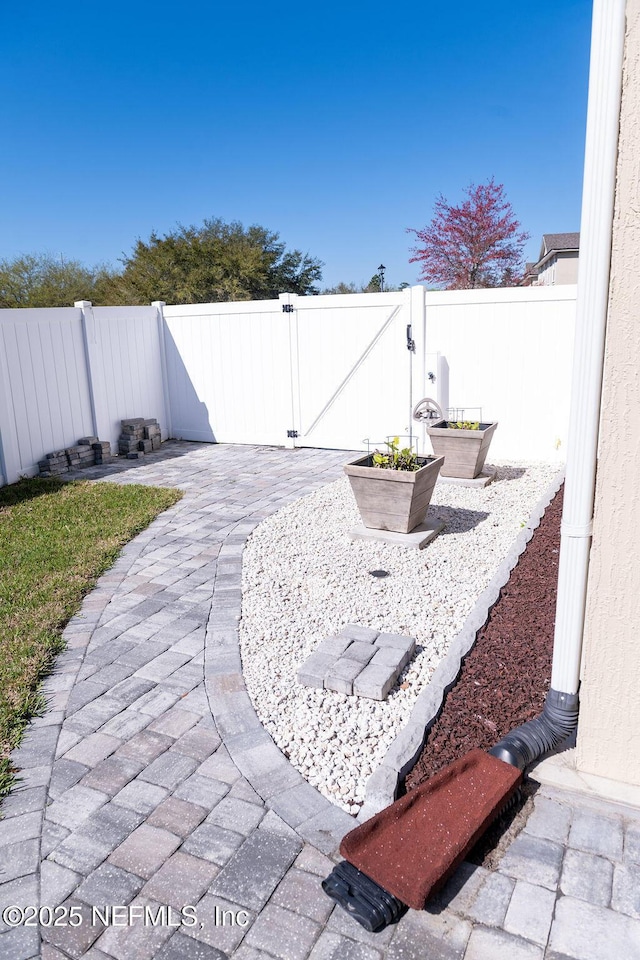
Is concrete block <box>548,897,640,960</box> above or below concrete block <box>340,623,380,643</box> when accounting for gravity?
below

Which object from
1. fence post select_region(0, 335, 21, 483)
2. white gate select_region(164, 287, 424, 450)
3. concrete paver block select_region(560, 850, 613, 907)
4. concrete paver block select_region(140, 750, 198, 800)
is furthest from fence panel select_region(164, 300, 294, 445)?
concrete paver block select_region(560, 850, 613, 907)

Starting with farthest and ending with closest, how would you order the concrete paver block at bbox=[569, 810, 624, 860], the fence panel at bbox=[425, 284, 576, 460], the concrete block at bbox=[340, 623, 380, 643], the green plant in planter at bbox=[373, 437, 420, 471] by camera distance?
the fence panel at bbox=[425, 284, 576, 460], the green plant in planter at bbox=[373, 437, 420, 471], the concrete block at bbox=[340, 623, 380, 643], the concrete paver block at bbox=[569, 810, 624, 860]

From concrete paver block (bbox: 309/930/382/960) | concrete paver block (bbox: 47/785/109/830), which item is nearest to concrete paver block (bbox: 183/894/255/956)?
concrete paver block (bbox: 309/930/382/960)

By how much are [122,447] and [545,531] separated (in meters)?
6.55

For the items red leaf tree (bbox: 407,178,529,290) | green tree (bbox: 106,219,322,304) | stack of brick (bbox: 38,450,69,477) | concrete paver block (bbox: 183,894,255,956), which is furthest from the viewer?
green tree (bbox: 106,219,322,304)

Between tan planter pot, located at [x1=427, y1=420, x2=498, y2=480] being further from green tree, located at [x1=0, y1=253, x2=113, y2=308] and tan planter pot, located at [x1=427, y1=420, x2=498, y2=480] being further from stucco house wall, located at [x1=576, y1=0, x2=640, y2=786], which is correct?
green tree, located at [x1=0, y1=253, x2=113, y2=308]

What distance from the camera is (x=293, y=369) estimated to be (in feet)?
29.3

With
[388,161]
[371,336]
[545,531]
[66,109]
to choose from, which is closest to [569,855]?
[545,531]

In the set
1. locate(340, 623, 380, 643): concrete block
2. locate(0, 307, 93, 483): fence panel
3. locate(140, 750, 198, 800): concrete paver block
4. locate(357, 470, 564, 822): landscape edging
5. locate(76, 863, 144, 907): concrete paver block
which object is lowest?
locate(76, 863, 144, 907): concrete paver block

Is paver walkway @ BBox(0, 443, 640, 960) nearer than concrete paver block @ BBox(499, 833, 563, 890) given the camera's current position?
Yes

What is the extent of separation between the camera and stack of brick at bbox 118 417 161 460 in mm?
9188

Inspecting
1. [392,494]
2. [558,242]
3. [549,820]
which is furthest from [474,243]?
[549,820]

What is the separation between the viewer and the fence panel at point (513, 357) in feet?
23.8

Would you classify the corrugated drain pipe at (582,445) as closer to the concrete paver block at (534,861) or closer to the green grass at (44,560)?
the concrete paver block at (534,861)
